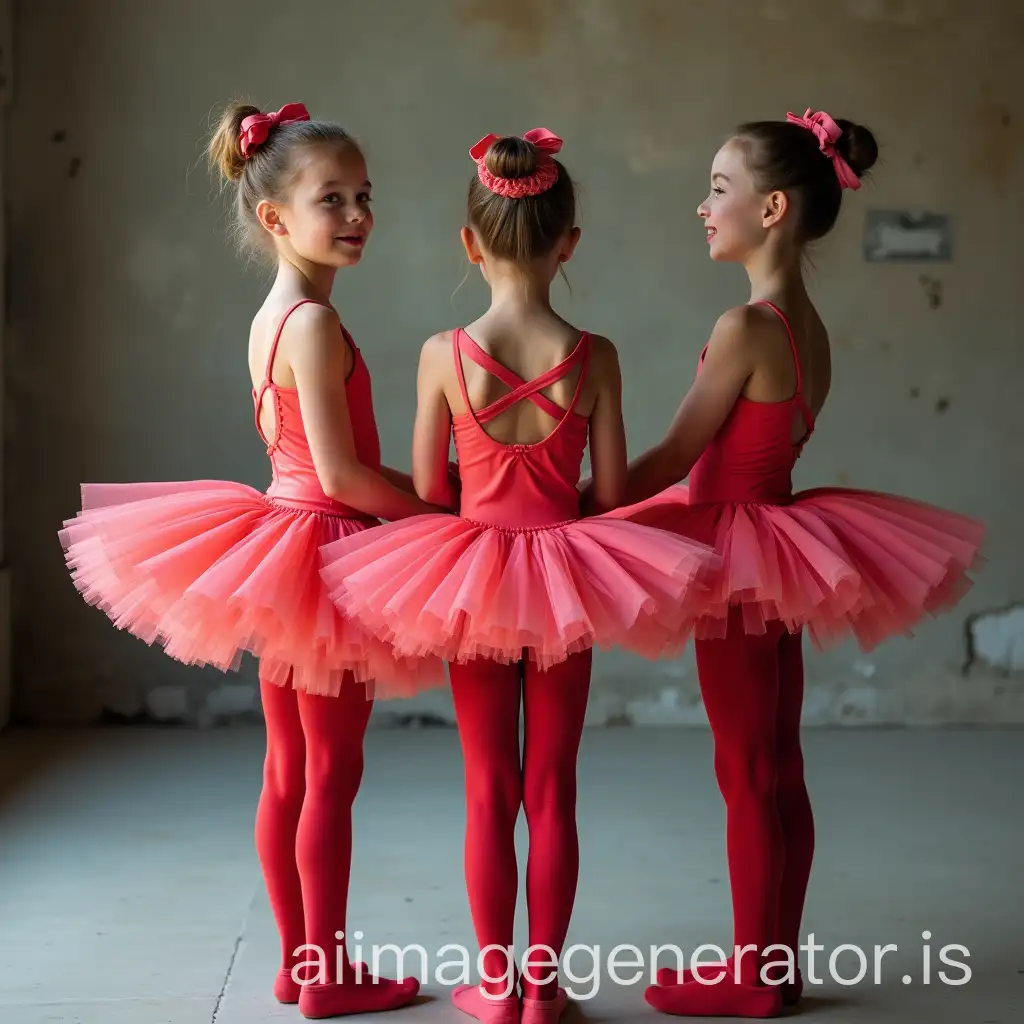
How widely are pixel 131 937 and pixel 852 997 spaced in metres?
1.47

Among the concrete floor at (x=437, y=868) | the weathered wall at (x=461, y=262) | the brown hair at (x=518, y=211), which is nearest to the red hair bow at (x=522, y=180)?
the brown hair at (x=518, y=211)

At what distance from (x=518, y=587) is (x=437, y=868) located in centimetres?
141

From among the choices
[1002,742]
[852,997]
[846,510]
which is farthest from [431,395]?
[1002,742]

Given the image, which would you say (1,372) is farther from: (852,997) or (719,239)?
(852,997)

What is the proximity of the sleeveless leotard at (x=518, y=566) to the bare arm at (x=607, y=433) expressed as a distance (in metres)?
0.03

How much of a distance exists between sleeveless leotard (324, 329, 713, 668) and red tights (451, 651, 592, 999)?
7 centimetres

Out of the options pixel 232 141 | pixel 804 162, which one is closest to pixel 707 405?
pixel 804 162

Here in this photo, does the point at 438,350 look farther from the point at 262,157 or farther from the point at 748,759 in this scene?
the point at 748,759

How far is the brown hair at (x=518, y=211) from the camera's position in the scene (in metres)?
2.29

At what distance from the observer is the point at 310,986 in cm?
248

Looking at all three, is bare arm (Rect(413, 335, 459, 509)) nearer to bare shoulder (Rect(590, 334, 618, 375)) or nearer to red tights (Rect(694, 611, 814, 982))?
bare shoulder (Rect(590, 334, 618, 375))

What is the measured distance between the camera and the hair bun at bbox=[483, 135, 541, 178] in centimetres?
228

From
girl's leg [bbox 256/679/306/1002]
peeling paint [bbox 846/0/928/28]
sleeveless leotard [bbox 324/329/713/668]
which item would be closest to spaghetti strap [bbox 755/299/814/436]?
sleeveless leotard [bbox 324/329/713/668]

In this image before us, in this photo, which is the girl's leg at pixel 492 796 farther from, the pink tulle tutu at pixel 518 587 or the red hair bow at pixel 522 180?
the red hair bow at pixel 522 180
